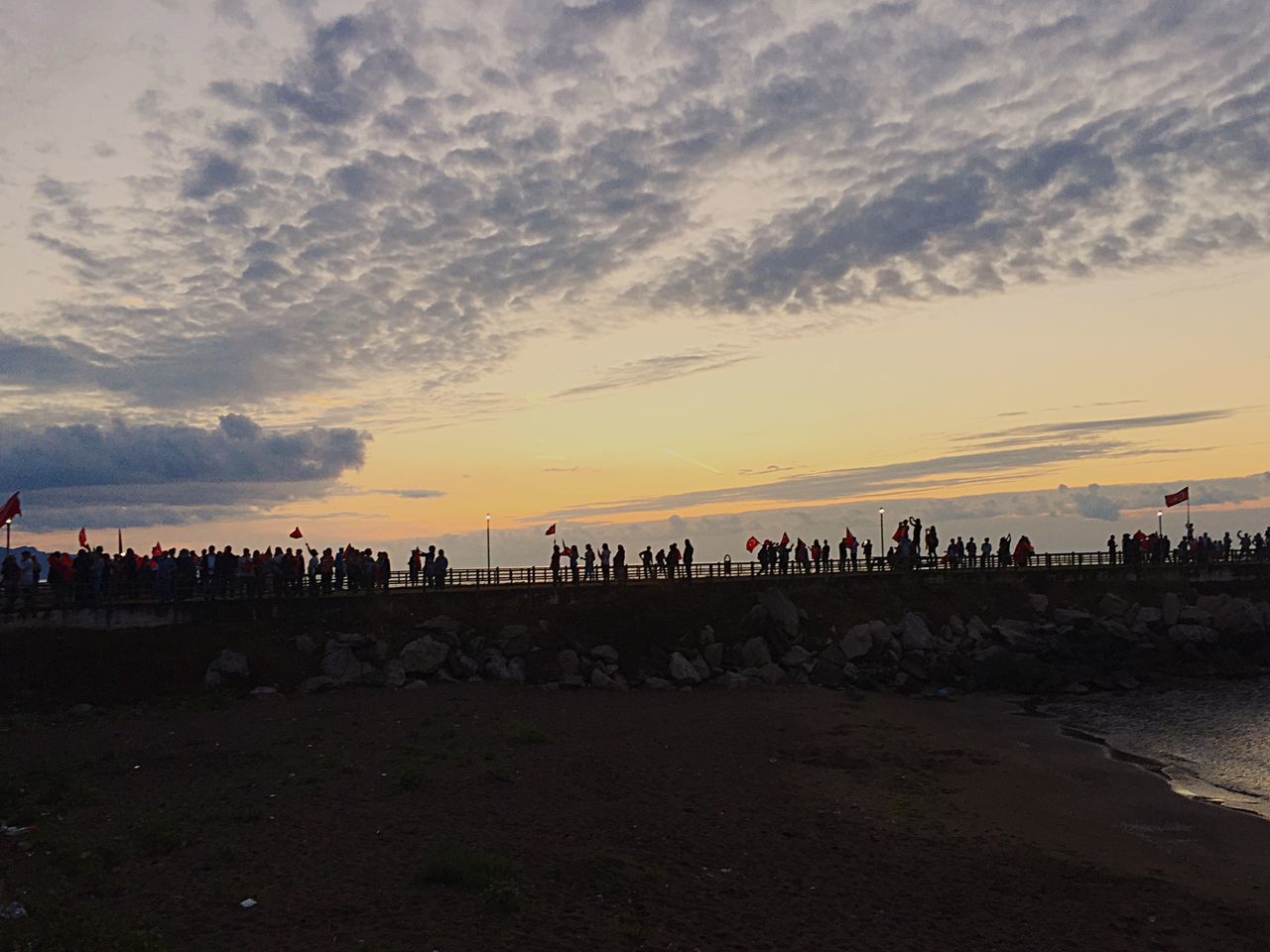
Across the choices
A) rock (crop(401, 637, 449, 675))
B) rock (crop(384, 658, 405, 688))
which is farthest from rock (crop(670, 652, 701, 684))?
rock (crop(384, 658, 405, 688))

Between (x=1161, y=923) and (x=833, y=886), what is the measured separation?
4.63 m

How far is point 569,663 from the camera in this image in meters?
36.7

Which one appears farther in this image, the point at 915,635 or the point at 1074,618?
the point at 1074,618

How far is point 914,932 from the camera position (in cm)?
1384

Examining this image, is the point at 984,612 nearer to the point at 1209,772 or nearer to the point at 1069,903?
the point at 1209,772

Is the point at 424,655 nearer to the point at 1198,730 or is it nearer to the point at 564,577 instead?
the point at 564,577

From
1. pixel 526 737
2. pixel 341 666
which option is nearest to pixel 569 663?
pixel 341 666

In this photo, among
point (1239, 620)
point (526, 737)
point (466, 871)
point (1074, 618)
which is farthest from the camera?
point (1239, 620)

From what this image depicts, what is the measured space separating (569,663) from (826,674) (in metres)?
10.1

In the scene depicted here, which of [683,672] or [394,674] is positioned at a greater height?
[394,674]

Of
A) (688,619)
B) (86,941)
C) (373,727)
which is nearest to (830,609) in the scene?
(688,619)

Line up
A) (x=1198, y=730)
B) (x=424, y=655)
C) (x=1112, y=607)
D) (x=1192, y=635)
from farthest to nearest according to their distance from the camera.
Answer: (x=1112, y=607), (x=1192, y=635), (x=424, y=655), (x=1198, y=730)

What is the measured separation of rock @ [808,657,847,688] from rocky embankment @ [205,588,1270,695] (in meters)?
0.05

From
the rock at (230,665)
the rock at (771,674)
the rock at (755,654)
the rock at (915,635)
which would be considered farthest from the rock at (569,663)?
the rock at (915,635)
